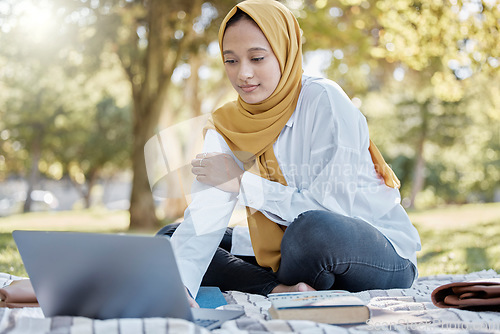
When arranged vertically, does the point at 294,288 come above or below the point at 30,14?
below

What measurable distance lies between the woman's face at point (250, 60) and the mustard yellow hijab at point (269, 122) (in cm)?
3

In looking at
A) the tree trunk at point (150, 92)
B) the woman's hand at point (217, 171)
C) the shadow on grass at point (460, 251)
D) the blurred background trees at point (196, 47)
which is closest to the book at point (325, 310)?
the woman's hand at point (217, 171)

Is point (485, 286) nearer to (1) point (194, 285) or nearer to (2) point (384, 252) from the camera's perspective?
(2) point (384, 252)

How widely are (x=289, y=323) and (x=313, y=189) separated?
0.77 m

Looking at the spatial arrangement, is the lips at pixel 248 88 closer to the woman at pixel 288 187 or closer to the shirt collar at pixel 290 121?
the woman at pixel 288 187

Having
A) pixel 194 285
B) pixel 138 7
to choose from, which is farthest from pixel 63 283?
pixel 138 7

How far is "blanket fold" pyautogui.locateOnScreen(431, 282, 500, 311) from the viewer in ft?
5.74

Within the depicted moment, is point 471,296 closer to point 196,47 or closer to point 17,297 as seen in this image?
point 17,297

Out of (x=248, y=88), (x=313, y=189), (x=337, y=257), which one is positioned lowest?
(x=337, y=257)

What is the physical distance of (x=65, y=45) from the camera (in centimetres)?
892

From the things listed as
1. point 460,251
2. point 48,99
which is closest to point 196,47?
point 460,251

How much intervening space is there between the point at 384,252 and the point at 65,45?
26.7 ft

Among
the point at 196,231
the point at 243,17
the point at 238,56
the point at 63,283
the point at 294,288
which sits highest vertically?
the point at 243,17

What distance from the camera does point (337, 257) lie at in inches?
79.5
